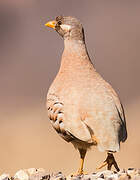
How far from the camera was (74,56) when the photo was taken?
5363mm

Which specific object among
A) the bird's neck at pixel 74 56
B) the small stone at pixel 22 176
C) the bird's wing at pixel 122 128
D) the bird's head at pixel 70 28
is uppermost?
the bird's head at pixel 70 28

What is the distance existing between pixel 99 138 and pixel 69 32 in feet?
4.12

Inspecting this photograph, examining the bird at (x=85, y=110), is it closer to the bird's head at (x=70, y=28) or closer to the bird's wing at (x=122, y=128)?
the bird's wing at (x=122, y=128)

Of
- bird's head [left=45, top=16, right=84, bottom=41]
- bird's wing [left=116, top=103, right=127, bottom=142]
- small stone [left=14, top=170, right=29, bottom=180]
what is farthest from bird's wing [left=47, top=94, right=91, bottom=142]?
bird's head [left=45, top=16, right=84, bottom=41]

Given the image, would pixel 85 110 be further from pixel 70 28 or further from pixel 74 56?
pixel 70 28

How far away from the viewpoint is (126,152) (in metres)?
8.79

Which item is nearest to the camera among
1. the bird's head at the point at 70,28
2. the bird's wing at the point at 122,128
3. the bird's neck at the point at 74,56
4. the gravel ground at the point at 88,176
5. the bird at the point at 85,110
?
the gravel ground at the point at 88,176

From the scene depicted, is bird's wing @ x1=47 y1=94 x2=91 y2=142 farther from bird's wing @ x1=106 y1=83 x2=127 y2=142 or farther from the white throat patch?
the white throat patch

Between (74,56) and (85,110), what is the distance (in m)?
0.77

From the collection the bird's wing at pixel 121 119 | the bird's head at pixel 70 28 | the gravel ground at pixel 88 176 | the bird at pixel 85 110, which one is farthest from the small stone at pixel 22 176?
the bird's head at pixel 70 28

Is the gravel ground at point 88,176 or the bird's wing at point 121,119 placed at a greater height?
the bird's wing at point 121,119

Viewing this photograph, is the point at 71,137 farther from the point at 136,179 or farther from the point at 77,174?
the point at 136,179

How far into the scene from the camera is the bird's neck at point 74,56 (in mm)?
5270

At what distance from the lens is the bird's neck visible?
5.27 m
